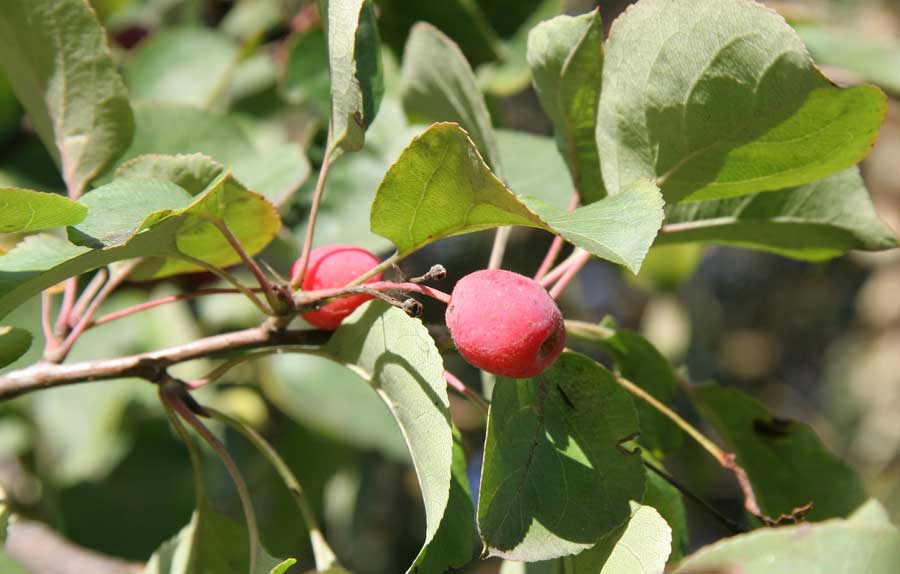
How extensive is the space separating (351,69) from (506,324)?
25 centimetres

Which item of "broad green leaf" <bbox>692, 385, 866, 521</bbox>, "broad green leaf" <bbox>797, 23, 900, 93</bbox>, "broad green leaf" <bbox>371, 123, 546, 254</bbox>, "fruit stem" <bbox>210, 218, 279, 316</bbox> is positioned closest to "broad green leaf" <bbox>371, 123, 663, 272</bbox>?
"broad green leaf" <bbox>371, 123, 546, 254</bbox>

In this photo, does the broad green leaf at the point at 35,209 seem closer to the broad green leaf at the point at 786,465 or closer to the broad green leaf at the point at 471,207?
the broad green leaf at the point at 471,207

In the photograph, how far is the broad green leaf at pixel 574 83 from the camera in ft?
2.81

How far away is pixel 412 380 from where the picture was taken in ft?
2.37

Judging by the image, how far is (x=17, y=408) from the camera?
1.72 m

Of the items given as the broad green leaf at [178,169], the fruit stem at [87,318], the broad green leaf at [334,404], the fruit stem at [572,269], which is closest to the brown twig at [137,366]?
the fruit stem at [87,318]

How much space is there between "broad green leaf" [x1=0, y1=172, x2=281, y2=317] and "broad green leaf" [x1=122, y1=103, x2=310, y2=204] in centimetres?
23

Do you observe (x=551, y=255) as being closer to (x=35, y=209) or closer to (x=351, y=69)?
(x=351, y=69)

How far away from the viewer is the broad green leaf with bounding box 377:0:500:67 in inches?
54.7

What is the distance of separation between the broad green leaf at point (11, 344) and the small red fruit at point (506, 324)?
0.37m

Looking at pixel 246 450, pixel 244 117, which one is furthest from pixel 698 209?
pixel 246 450

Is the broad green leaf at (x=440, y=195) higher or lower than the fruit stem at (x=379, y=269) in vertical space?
higher

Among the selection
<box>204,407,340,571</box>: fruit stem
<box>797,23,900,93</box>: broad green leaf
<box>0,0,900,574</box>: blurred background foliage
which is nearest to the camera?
<box>204,407,340,571</box>: fruit stem

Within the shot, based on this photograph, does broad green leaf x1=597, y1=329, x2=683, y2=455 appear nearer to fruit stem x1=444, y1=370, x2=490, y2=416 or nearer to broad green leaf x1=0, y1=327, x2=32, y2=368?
fruit stem x1=444, y1=370, x2=490, y2=416
